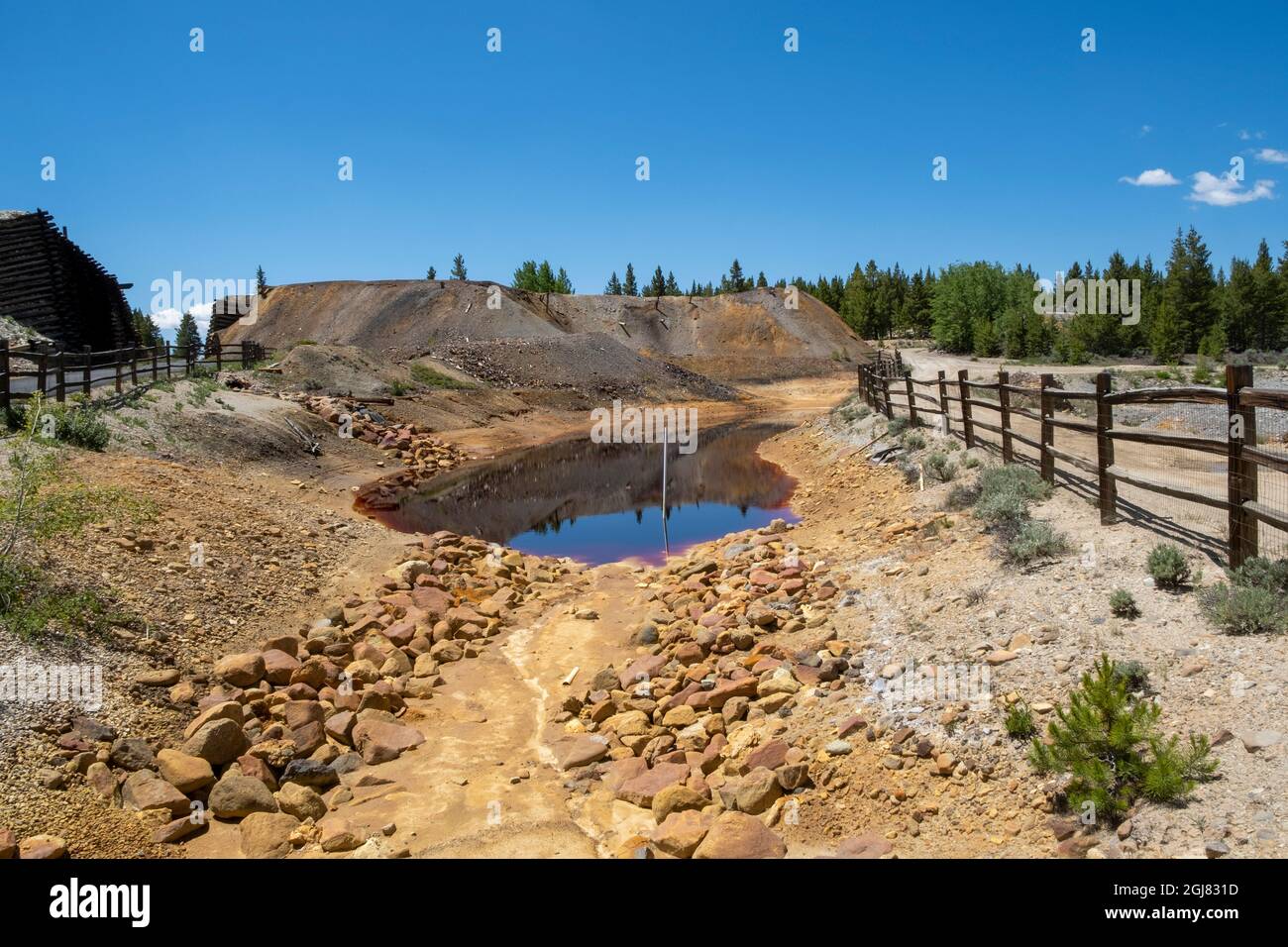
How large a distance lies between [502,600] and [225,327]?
7192 centimetres

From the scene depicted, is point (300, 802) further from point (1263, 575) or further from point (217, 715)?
point (1263, 575)

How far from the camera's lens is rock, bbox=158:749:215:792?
637cm

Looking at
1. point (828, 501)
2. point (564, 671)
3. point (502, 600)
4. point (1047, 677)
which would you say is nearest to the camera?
point (1047, 677)

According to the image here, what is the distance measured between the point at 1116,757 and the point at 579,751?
4247 mm

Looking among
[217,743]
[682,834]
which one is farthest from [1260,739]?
[217,743]

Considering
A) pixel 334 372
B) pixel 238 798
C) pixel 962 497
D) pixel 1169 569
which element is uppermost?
pixel 334 372

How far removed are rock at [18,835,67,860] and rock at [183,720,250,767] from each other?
1464 millimetres

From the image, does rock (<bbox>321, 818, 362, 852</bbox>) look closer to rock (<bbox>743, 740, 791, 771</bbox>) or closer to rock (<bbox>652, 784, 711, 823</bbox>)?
rock (<bbox>652, 784, 711, 823</bbox>)

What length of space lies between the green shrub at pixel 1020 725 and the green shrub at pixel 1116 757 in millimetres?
383

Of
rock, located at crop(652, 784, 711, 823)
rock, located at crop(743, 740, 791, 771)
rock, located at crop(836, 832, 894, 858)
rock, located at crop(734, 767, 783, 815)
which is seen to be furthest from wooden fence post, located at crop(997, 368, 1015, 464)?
rock, located at crop(836, 832, 894, 858)

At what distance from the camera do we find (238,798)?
6230 mm
